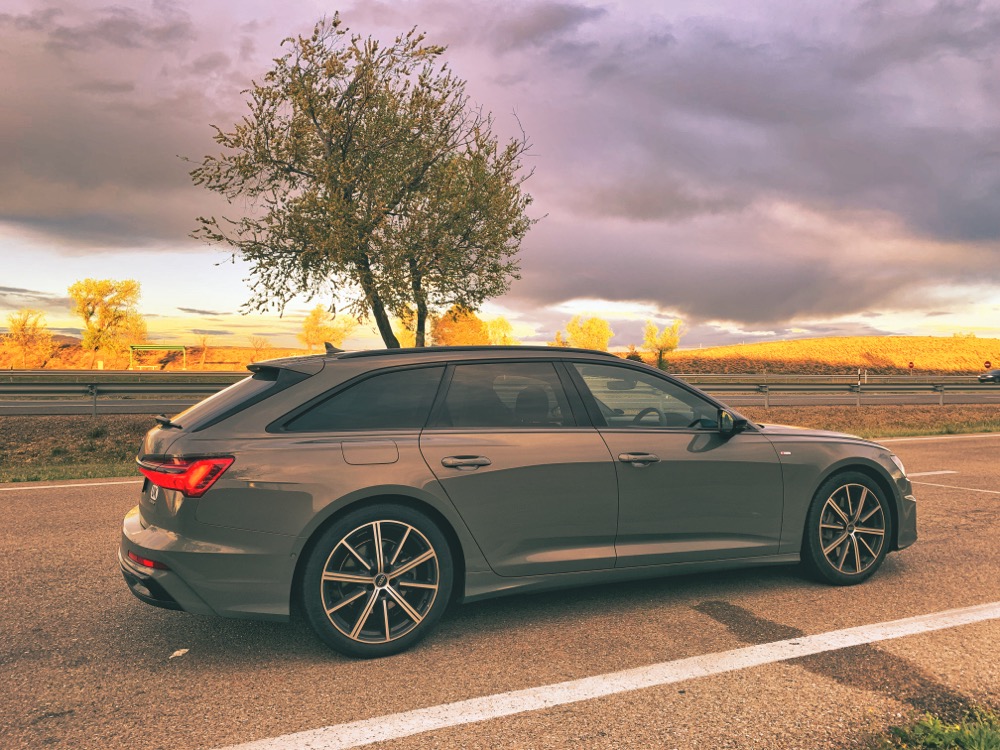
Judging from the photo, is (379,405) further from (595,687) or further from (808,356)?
(808,356)

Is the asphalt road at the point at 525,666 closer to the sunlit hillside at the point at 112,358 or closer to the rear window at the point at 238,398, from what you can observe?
the rear window at the point at 238,398

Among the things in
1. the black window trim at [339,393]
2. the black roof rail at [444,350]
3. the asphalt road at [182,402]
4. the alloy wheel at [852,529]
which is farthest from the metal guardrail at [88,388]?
the alloy wheel at [852,529]

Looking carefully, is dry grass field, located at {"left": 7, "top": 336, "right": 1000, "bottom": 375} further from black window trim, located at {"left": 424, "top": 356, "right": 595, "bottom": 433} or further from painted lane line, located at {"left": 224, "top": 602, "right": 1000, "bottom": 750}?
painted lane line, located at {"left": 224, "top": 602, "right": 1000, "bottom": 750}

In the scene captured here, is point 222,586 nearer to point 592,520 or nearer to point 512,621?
point 512,621

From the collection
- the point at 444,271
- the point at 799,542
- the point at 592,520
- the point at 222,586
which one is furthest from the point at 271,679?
the point at 444,271

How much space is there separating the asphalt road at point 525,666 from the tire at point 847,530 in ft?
0.46

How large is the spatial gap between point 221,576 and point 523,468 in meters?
1.55

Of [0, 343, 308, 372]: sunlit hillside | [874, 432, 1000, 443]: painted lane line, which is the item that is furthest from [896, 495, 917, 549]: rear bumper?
[0, 343, 308, 372]: sunlit hillside

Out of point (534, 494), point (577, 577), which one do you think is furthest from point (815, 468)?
point (534, 494)

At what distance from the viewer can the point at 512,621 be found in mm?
4262

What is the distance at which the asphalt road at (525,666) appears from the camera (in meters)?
2.96

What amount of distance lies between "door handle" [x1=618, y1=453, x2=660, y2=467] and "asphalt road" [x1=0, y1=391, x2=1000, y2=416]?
15136 mm

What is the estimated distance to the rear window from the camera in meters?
3.81

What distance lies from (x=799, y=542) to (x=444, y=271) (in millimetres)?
16793
